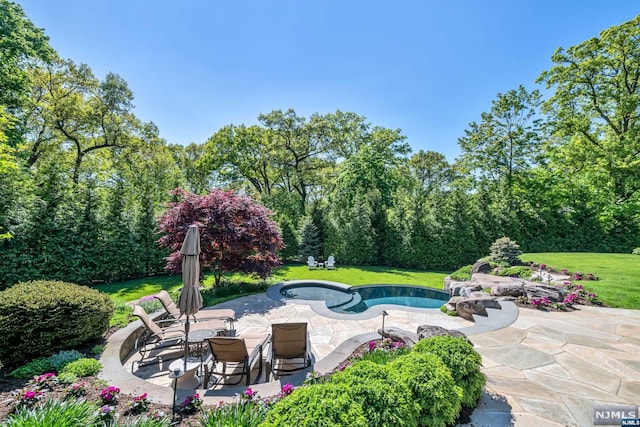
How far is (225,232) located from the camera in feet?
30.9

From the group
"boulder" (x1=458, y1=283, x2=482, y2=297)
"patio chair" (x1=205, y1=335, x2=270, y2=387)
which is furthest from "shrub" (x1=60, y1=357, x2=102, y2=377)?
"boulder" (x1=458, y1=283, x2=482, y2=297)

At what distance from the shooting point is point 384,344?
4.96 m

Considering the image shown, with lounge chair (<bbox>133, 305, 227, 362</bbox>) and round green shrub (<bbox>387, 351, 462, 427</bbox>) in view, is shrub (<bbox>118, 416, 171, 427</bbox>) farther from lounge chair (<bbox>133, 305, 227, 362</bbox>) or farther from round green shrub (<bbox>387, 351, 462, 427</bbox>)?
lounge chair (<bbox>133, 305, 227, 362</bbox>)

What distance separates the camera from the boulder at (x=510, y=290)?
8672mm

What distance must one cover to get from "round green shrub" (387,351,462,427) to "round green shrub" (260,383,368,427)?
751 mm

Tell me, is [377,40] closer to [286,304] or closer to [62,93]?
[286,304]

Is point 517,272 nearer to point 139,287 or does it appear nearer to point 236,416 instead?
point 236,416

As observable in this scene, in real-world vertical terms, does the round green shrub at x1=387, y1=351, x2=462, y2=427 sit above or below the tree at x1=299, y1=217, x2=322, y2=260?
below

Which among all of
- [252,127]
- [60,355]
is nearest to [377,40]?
[60,355]

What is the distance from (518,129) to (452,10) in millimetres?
14614

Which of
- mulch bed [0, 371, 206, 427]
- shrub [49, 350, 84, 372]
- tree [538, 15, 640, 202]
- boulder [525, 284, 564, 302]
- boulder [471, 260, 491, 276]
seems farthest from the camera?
tree [538, 15, 640, 202]

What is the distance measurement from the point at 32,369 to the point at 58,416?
2474 millimetres

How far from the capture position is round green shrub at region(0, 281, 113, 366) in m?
4.45

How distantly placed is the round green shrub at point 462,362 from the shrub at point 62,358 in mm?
5469
